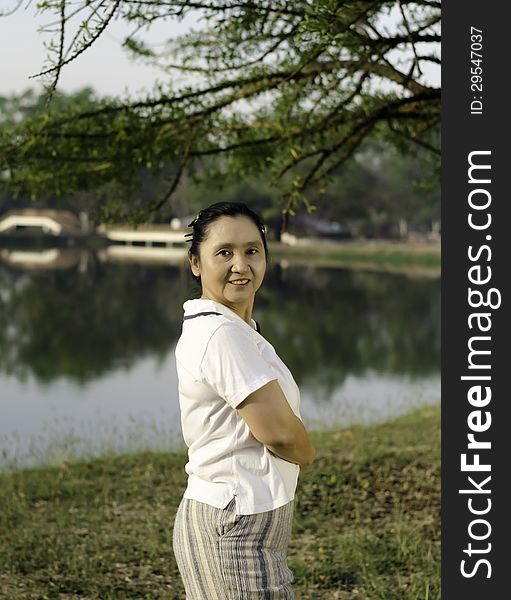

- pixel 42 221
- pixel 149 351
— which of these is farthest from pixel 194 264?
pixel 42 221

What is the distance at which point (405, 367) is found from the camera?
2206cm

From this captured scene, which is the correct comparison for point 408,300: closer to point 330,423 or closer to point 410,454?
point 330,423

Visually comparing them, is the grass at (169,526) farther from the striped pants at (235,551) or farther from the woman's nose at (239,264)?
the woman's nose at (239,264)

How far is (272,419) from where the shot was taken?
2568mm

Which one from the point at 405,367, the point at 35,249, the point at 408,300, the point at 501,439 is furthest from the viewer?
the point at 35,249

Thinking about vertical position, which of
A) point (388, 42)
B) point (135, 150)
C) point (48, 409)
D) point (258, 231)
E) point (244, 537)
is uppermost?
point (388, 42)

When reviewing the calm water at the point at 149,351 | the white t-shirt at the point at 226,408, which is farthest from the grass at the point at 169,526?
the white t-shirt at the point at 226,408

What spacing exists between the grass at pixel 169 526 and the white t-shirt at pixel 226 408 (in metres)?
2.45

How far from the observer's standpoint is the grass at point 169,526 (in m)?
5.14

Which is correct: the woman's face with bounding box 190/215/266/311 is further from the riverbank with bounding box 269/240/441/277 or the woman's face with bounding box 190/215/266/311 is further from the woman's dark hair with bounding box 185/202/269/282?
the riverbank with bounding box 269/240/441/277

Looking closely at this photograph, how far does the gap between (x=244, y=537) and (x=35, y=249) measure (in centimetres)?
6914

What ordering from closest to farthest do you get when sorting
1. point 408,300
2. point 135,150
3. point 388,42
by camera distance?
1. point 388,42
2. point 135,150
3. point 408,300

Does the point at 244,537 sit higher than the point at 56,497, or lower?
higher

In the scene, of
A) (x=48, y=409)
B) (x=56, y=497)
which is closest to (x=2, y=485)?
(x=56, y=497)
